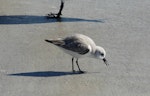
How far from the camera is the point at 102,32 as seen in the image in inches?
358

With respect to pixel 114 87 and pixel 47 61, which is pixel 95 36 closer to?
pixel 47 61

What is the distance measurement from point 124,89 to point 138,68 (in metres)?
0.84

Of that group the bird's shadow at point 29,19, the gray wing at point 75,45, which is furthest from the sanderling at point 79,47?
the bird's shadow at point 29,19

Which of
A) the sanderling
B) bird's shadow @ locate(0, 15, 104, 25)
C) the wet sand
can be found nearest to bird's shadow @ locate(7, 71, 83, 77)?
the wet sand

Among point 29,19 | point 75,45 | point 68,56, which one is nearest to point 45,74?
point 75,45

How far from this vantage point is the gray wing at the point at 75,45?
700 cm

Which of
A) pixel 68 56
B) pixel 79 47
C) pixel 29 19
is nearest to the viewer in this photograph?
pixel 79 47

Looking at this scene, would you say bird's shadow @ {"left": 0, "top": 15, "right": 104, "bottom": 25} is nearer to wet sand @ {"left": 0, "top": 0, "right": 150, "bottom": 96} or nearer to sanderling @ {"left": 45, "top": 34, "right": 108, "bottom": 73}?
wet sand @ {"left": 0, "top": 0, "right": 150, "bottom": 96}

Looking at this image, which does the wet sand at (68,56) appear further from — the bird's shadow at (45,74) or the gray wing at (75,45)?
the gray wing at (75,45)

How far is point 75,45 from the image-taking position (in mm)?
7051

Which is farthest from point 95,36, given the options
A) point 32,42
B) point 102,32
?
point 32,42

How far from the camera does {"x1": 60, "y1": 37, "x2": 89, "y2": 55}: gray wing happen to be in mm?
7000

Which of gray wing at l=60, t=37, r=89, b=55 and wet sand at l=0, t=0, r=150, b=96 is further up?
gray wing at l=60, t=37, r=89, b=55

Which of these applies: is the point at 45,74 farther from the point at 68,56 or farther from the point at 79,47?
the point at 68,56
